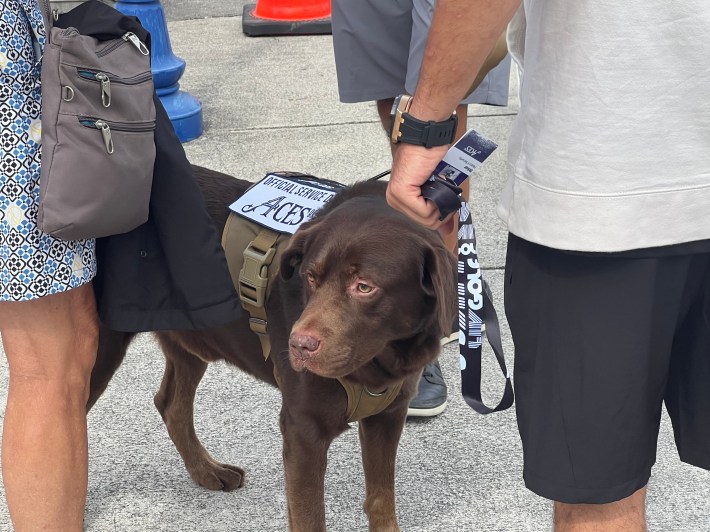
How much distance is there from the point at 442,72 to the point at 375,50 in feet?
7.01

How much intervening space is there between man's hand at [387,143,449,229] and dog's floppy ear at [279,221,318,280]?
61 centimetres

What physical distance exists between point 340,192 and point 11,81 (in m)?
1.02

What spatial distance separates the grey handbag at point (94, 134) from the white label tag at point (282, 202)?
52cm

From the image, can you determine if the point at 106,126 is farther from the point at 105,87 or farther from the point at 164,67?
the point at 164,67

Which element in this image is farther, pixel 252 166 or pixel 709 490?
pixel 252 166

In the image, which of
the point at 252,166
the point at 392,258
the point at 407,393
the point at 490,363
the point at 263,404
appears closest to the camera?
the point at 392,258

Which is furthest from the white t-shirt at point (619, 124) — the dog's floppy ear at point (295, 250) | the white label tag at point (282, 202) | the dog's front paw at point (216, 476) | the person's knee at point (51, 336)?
the dog's front paw at point (216, 476)

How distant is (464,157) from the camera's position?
6.95ft

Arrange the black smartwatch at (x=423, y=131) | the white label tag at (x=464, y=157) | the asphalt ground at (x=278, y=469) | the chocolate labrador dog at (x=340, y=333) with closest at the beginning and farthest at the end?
the black smartwatch at (x=423, y=131) < the white label tag at (x=464, y=157) < the chocolate labrador dog at (x=340, y=333) < the asphalt ground at (x=278, y=469)

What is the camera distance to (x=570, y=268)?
1.81 meters

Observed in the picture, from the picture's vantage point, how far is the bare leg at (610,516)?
78.2 inches

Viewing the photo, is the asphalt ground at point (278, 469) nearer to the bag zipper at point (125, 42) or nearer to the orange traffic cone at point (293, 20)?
the bag zipper at point (125, 42)

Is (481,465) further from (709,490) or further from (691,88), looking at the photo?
(691,88)

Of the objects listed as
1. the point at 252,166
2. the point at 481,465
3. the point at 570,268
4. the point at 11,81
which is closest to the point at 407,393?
the point at 481,465
